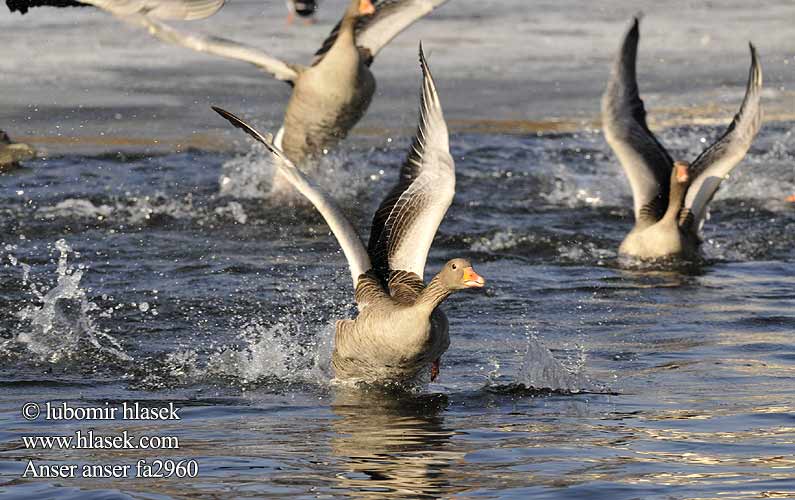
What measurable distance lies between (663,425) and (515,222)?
484cm

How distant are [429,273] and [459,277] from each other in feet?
9.73

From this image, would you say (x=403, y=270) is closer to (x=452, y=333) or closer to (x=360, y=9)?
(x=452, y=333)

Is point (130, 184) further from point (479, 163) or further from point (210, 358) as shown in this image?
point (210, 358)

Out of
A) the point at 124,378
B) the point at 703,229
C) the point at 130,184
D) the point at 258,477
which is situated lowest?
the point at 258,477

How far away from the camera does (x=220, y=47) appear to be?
1072cm

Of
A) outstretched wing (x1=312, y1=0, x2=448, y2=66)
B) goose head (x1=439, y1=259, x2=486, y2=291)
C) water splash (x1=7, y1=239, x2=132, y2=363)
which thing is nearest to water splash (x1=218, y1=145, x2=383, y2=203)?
outstretched wing (x1=312, y1=0, x2=448, y2=66)

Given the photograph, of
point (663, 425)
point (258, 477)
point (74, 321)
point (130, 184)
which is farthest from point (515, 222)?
point (258, 477)

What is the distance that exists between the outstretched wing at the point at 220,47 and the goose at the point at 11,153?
2061 millimetres

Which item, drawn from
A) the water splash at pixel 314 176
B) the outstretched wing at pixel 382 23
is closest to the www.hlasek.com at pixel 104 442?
the water splash at pixel 314 176

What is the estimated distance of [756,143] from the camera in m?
13.0

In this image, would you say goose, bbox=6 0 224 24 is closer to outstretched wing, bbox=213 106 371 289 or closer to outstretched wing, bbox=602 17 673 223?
outstretched wing, bbox=213 106 371 289

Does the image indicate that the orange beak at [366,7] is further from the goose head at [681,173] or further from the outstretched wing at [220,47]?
the goose head at [681,173]

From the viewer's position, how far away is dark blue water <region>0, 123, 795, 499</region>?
548cm

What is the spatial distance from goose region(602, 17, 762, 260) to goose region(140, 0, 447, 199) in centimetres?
177
